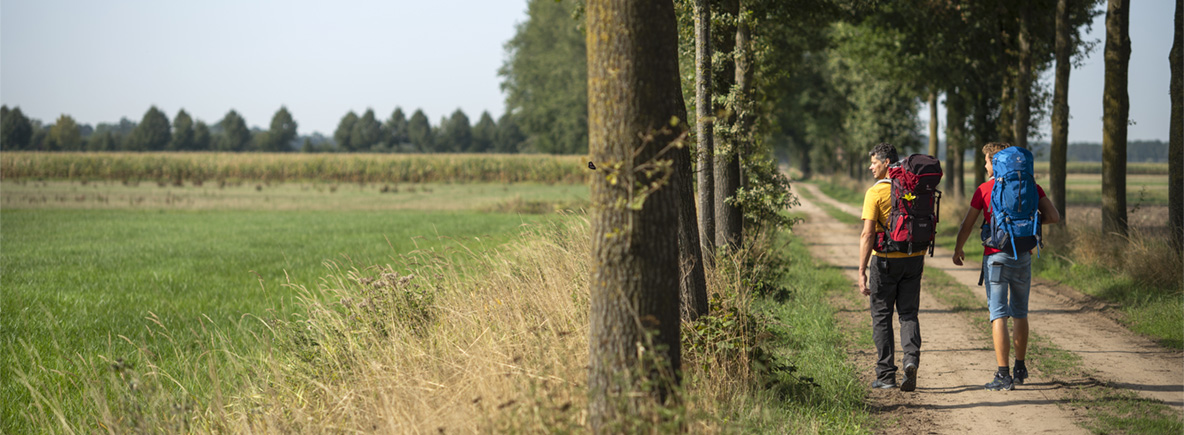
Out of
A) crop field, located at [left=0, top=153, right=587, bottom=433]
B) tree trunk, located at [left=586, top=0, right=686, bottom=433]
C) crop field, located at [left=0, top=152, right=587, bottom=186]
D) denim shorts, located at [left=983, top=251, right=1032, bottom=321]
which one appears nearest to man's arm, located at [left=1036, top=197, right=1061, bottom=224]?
denim shorts, located at [left=983, top=251, right=1032, bottom=321]

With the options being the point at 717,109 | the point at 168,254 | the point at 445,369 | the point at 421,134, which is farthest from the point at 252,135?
the point at 445,369

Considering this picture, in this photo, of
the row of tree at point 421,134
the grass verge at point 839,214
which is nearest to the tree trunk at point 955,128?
the grass verge at point 839,214

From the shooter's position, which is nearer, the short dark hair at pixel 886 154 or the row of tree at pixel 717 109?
the row of tree at pixel 717 109

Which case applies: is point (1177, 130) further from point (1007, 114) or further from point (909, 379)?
point (909, 379)

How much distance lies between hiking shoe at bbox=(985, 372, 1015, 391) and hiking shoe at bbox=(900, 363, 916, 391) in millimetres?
627

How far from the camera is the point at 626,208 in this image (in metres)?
3.78

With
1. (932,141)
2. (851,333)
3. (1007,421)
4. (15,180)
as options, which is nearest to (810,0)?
(851,333)

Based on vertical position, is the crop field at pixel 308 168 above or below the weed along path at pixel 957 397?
above

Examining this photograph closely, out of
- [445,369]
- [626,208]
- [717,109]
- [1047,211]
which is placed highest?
[717,109]

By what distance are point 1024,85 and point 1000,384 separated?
39.5 feet

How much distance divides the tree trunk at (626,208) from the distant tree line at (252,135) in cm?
7940

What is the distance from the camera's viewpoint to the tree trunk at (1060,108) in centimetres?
1421

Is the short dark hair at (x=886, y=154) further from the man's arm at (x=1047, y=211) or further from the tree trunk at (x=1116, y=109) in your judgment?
the tree trunk at (x=1116, y=109)

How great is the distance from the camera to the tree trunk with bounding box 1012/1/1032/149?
52.6ft
